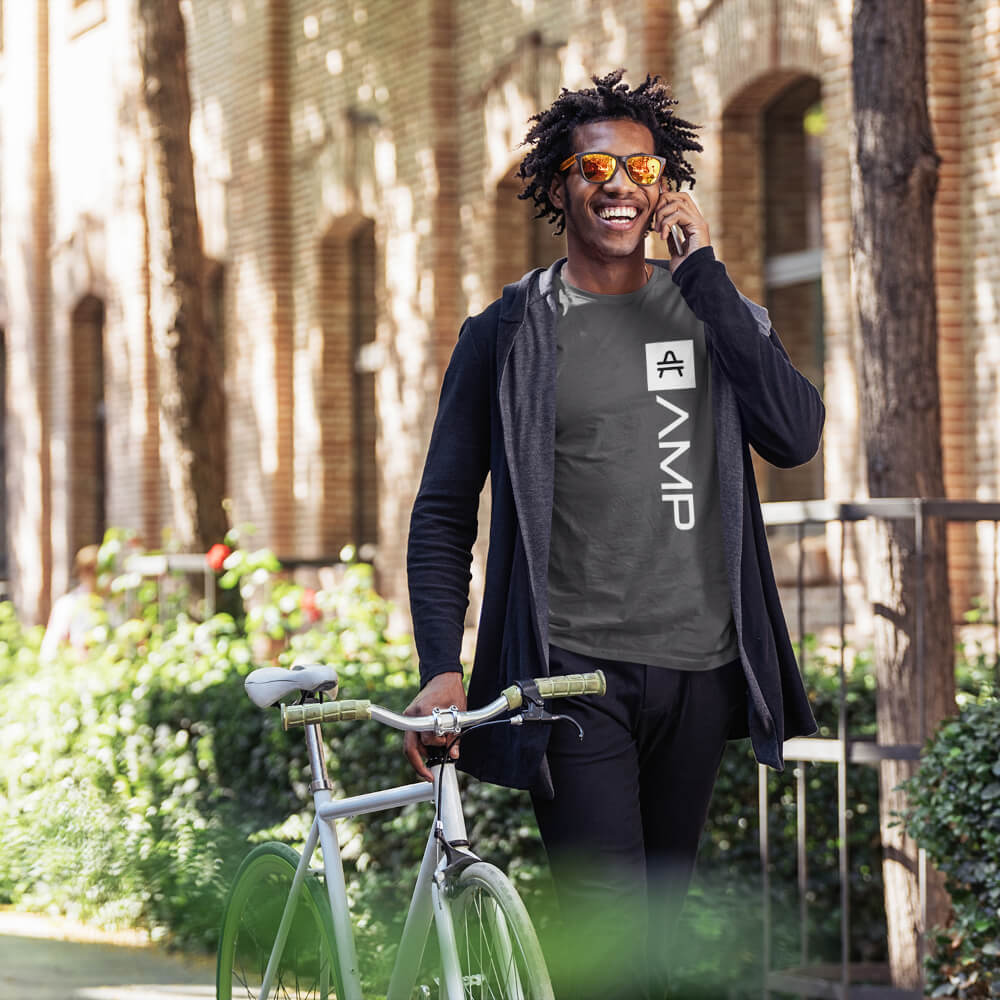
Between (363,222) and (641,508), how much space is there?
41.8ft

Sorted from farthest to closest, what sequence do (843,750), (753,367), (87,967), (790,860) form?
(87,967) → (790,860) → (843,750) → (753,367)

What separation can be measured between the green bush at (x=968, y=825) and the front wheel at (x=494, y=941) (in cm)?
212

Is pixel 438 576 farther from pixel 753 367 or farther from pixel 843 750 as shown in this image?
pixel 843 750

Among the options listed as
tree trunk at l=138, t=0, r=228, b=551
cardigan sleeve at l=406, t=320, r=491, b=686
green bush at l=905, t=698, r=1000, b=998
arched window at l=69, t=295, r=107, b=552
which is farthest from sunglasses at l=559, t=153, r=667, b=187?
arched window at l=69, t=295, r=107, b=552

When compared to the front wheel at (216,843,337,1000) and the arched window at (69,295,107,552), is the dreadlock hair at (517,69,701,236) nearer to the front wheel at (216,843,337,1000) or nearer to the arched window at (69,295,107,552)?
the front wheel at (216,843,337,1000)

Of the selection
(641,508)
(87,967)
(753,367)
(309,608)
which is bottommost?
(87,967)

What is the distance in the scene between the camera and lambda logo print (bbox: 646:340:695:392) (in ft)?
11.6

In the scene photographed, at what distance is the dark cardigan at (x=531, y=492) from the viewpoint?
347cm

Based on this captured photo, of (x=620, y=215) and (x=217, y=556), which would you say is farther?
(x=217, y=556)

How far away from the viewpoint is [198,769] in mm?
8352

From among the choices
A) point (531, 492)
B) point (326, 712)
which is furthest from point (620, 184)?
point (326, 712)

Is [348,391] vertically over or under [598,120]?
over

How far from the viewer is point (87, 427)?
21.6 m

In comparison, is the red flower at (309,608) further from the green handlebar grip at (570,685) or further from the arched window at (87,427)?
the arched window at (87,427)
